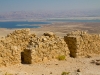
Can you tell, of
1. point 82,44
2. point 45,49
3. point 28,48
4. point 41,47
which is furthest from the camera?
point 82,44

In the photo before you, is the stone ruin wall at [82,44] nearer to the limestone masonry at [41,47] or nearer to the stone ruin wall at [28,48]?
the limestone masonry at [41,47]

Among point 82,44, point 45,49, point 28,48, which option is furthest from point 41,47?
point 82,44

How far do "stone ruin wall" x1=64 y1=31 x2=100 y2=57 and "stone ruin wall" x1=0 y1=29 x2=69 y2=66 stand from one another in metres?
0.65

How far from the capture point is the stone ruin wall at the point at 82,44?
623 inches

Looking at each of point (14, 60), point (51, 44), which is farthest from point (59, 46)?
point (14, 60)

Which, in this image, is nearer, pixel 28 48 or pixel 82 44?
pixel 28 48

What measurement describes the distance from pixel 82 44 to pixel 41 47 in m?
3.32

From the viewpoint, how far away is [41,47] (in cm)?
1405

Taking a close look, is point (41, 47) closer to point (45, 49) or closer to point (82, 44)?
point (45, 49)

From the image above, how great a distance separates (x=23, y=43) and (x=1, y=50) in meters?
2.42

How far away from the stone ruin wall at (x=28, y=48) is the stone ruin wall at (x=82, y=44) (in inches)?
25.6

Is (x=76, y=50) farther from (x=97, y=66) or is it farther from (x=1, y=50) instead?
(x=1, y=50)

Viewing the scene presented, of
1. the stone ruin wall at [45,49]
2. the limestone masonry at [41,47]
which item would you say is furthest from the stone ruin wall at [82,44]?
the stone ruin wall at [45,49]

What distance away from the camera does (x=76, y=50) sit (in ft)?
51.8
